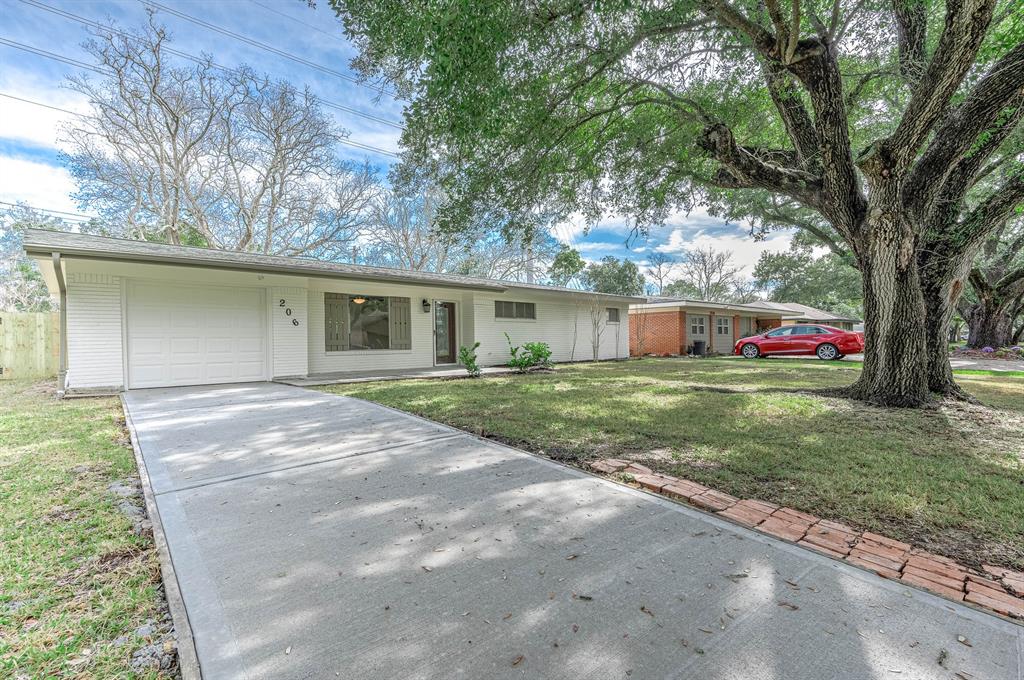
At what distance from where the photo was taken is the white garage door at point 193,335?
8.24 metres

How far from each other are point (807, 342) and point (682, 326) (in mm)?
4790

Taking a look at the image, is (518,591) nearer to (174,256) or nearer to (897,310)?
(897,310)

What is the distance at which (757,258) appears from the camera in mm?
38188

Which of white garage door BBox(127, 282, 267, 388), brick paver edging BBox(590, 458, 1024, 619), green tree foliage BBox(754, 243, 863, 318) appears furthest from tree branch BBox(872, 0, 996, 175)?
green tree foliage BBox(754, 243, 863, 318)

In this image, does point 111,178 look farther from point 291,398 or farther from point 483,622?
point 483,622

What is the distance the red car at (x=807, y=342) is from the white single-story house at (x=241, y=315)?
10815 millimetres

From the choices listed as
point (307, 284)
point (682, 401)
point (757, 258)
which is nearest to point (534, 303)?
point (307, 284)

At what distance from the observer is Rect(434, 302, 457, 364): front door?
12953mm

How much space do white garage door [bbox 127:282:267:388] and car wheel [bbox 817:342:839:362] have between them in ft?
61.6

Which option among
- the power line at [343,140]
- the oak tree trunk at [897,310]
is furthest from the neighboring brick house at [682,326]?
the oak tree trunk at [897,310]

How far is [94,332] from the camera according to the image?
7.79 metres

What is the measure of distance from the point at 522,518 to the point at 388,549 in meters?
0.79

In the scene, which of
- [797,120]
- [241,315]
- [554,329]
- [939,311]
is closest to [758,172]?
[797,120]

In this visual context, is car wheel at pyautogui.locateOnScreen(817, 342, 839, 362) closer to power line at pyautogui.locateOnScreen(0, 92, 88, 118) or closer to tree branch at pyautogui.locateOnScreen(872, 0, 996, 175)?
tree branch at pyautogui.locateOnScreen(872, 0, 996, 175)
